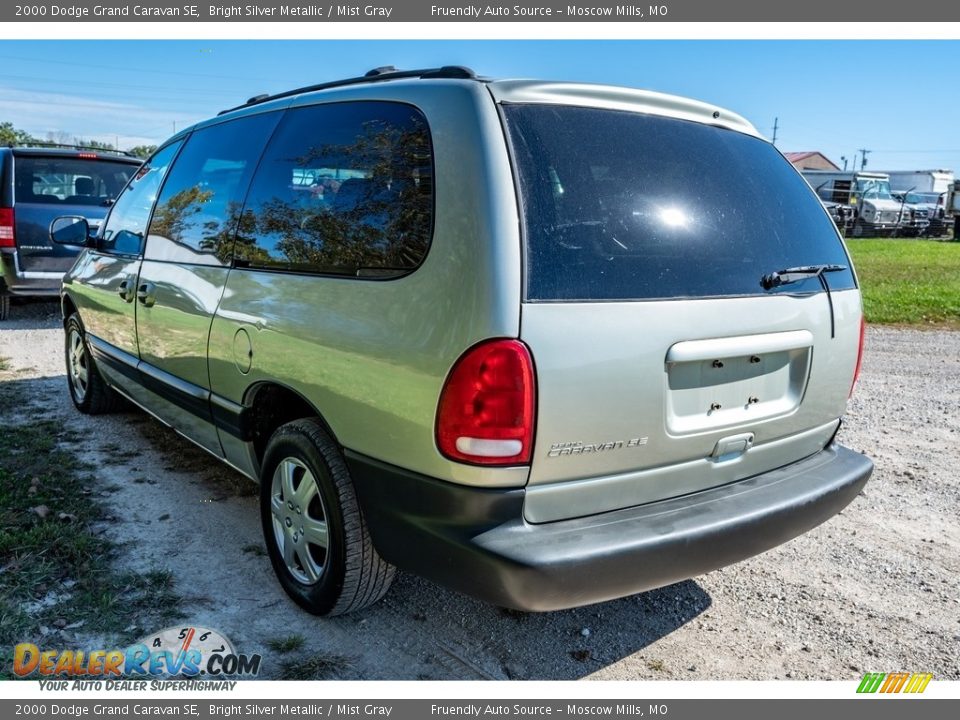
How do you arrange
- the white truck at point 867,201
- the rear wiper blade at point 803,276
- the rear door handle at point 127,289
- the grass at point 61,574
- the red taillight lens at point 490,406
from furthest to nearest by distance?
the white truck at point 867,201, the rear door handle at point 127,289, the grass at point 61,574, the rear wiper blade at point 803,276, the red taillight lens at point 490,406

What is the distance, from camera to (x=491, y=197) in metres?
2.31

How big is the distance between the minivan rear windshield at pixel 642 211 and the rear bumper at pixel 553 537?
673mm

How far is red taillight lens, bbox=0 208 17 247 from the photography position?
827 centimetres

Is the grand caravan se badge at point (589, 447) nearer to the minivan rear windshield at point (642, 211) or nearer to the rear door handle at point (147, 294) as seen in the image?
the minivan rear windshield at point (642, 211)

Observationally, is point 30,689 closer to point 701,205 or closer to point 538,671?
point 538,671

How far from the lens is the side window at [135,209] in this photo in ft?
14.3

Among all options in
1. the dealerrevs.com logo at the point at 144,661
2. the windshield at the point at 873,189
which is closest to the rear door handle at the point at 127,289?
the dealerrevs.com logo at the point at 144,661

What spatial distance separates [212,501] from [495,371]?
2.46 metres

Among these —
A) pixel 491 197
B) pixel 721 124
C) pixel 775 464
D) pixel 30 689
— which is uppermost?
pixel 721 124

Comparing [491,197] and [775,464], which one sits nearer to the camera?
[491,197]

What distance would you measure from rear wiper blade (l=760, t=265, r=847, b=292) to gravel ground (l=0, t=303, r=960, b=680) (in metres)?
1.32

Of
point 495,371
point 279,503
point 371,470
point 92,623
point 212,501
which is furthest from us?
point 212,501

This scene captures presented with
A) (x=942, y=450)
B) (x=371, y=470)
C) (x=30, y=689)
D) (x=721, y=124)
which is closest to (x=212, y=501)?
(x=30, y=689)

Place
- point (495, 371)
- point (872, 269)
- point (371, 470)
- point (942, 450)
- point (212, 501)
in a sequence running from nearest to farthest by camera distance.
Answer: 1. point (495, 371)
2. point (371, 470)
3. point (212, 501)
4. point (942, 450)
5. point (872, 269)
